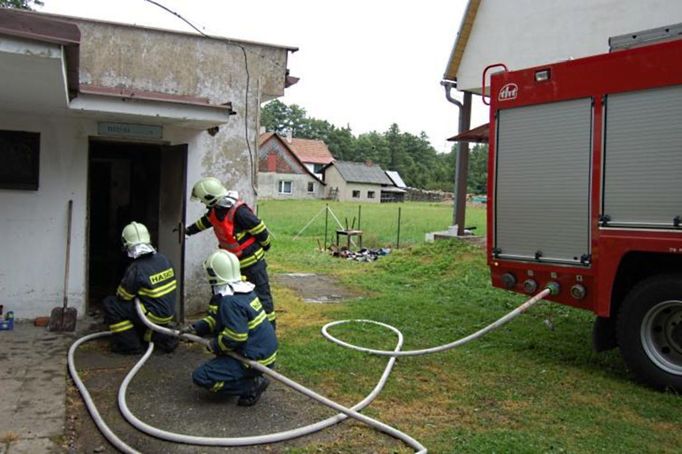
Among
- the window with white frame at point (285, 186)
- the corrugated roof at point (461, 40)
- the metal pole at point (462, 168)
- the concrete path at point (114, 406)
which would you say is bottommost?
the concrete path at point (114, 406)

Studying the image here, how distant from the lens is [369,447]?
3.92 meters

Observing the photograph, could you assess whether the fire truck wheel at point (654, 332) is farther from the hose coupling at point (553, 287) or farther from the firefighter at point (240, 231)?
the firefighter at point (240, 231)

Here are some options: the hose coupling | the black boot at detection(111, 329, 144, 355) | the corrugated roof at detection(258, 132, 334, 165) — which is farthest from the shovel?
the corrugated roof at detection(258, 132, 334, 165)

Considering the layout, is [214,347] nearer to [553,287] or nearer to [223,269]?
[223,269]

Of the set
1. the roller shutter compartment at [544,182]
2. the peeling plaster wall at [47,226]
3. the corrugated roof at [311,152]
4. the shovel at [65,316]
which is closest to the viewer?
→ the roller shutter compartment at [544,182]

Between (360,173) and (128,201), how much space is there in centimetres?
5216

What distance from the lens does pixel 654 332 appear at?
5262mm

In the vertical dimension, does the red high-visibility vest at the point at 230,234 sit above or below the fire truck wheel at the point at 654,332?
above

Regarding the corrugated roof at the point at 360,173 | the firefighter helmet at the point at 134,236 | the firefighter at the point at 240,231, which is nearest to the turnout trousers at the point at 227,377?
the firefighter at the point at 240,231

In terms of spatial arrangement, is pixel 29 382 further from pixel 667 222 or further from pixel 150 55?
pixel 667 222

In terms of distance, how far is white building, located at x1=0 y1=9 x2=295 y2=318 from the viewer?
21.1ft

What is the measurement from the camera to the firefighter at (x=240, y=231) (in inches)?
235

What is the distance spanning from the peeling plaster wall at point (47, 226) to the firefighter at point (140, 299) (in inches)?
48.3

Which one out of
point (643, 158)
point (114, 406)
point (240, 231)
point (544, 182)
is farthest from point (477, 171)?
point (114, 406)
